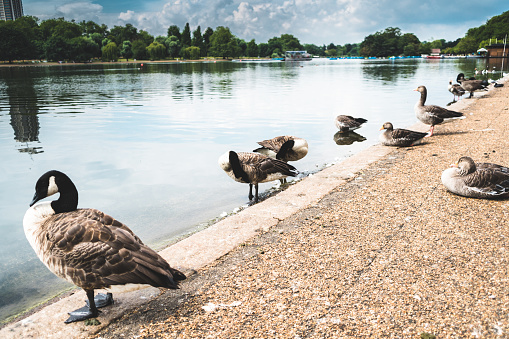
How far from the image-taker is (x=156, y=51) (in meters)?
167

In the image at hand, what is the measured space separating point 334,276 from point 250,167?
14.9ft

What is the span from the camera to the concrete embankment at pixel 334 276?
3.47 m

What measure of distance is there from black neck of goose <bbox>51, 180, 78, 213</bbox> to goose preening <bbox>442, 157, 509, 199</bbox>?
6223mm

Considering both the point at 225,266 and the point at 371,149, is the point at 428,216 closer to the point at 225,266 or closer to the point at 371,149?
the point at 225,266

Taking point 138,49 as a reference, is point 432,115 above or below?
below

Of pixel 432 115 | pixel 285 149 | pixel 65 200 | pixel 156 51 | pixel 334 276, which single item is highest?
pixel 156 51

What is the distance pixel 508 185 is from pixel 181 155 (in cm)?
972

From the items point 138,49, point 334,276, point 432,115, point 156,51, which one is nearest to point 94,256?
point 334,276

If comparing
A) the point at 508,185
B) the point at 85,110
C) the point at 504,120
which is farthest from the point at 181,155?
the point at 85,110

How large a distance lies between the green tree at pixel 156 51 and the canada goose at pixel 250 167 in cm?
17210

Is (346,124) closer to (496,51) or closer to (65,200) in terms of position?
(65,200)

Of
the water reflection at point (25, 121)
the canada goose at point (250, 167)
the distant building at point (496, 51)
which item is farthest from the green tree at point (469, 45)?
the canada goose at point (250, 167)

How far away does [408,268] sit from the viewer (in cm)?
433

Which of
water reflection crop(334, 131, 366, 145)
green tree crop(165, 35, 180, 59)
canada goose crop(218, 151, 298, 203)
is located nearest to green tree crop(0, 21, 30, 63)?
green tree crop(165, 35, 180, 59)
